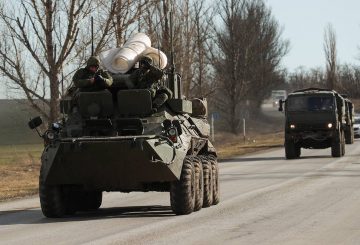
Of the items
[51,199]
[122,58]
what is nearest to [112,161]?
[51,199]

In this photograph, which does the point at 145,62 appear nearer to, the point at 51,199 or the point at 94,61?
the point at 94,61

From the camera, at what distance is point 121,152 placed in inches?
545

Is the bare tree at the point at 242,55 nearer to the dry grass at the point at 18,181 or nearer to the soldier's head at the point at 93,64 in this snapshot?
the dry grass at the point at 18,181

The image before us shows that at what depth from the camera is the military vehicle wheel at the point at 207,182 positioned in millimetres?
15766

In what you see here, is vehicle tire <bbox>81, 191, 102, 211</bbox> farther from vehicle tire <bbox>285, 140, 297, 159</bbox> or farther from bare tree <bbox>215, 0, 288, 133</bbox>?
bare tree <bbox>215, 0, 288, 133</bbox>

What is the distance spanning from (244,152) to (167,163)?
2923 cm

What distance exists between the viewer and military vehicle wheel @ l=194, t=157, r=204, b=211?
14942mm

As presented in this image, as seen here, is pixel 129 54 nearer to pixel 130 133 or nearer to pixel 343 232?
pixel 130 133

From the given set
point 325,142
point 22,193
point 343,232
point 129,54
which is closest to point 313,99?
point 325,142

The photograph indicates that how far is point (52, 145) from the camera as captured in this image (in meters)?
14.2

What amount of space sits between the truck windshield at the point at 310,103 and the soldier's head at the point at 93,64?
792 inches

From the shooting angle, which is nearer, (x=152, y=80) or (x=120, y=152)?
(x=120, y=152)

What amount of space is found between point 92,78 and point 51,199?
7.17ft

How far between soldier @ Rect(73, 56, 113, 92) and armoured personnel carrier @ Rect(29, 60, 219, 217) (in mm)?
169
